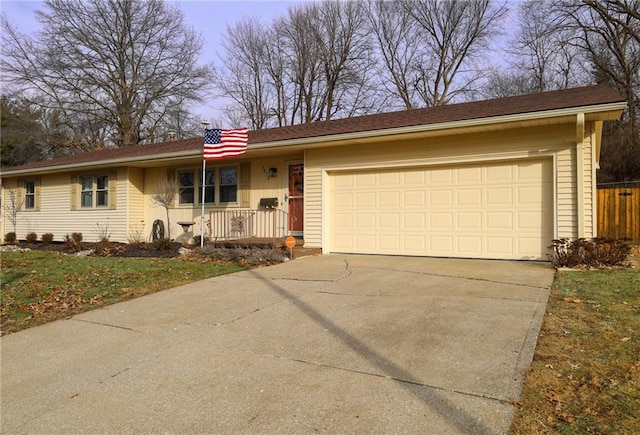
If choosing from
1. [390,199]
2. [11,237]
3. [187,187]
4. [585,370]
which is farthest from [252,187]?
[11,237]

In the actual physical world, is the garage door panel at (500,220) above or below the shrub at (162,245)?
above

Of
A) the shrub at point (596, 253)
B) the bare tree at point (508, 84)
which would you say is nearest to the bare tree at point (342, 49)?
the bare tree at point (508, 84)

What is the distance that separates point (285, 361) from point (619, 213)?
14.3 meters

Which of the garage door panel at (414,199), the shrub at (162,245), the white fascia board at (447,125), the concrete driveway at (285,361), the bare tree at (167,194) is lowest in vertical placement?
the concrete driveway at (285,361)

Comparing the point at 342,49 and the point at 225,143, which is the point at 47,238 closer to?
the point at 225,143

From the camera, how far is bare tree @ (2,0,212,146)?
2512 centimetres

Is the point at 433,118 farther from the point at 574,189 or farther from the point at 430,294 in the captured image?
the point at 430,294

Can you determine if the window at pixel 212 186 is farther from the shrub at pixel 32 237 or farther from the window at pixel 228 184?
the shrub at pixel 32 237

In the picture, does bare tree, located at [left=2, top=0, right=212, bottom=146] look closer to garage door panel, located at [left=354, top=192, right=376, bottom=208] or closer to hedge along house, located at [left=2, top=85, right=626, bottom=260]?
hedge along house, located at [left=2, top=85, right=626, bottom=260]

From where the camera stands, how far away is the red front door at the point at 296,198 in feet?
37.7

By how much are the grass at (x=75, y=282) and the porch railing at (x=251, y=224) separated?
2251 millimetres

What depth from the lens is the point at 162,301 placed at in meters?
6.07

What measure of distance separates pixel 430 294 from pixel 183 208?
9.84 meters

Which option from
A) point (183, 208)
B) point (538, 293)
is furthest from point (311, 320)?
point (183, 208)
